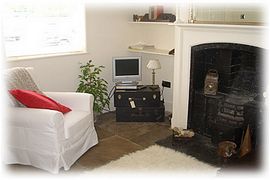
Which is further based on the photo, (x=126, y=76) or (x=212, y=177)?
(x=126, y=76)

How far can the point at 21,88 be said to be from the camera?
3.00 meters

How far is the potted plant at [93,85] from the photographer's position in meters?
3.91

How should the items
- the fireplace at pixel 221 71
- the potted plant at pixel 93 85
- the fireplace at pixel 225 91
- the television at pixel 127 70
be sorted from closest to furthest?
the fireplace at pixel 221 71 → the fireplace at pixel 225 91 → the potted plant at pixel 93 85 → the television at pixel 127 70

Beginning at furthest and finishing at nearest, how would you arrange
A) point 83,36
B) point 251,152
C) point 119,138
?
point 83,36, point 119,138, point 251,152

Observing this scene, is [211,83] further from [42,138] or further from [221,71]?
[42,138]

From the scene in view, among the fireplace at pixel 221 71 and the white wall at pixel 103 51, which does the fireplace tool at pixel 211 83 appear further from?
the white wall at pixel 103 51

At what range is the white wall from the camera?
12.4 feet

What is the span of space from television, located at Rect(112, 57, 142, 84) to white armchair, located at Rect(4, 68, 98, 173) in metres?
1.22

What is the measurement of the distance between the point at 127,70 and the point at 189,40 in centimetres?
98

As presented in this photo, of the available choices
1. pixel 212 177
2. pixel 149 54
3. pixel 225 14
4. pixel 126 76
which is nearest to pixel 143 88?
pixel 126 76

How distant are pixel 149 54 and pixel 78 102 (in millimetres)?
1689

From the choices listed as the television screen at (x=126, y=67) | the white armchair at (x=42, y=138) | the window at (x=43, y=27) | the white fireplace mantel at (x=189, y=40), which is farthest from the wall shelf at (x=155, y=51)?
the white armchair at (x=42, y=138)

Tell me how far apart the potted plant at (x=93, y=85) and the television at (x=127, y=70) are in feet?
0.69

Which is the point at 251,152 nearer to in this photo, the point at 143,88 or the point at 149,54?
the point at 143,88
